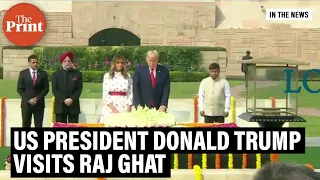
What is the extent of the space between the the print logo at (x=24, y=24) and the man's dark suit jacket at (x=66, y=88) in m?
25.1

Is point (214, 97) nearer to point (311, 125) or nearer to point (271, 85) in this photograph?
point (271, 85)

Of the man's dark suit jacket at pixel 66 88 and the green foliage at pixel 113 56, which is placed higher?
the green foliage at pixel 113 56

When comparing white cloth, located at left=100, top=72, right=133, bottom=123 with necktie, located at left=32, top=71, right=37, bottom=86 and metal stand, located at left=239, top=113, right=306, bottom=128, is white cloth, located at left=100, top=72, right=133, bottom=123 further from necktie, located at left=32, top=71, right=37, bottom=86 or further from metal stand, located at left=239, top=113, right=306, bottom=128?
metal stand, located at left=239, top=113, right=306, bottom=128

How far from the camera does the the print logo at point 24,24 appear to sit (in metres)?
34.8

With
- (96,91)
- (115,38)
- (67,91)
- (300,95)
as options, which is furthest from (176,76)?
(67,91)

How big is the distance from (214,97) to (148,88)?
52.2 inches

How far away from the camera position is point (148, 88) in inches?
366

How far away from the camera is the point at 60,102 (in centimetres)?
1059

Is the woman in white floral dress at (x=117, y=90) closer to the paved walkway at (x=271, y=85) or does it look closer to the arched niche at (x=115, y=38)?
the paved walkway at (x=271, y=85)

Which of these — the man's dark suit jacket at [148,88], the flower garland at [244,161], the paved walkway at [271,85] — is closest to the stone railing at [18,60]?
the paved walkway at [271,85]

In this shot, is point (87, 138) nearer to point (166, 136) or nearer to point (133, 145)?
point (133, 145)

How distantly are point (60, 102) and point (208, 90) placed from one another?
259 centimetres

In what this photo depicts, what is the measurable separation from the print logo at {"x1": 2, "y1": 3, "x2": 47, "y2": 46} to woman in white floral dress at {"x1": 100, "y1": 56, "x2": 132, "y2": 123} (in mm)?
26248

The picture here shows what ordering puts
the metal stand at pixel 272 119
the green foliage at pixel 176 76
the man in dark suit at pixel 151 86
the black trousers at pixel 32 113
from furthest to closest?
the green foliage at pixel 176 76 → the black trousers at pixel 32 113 → the metal stand at pixel 272 119 → the man in dark suit at pixel 151 86
